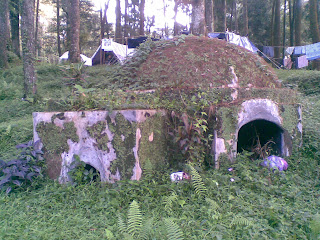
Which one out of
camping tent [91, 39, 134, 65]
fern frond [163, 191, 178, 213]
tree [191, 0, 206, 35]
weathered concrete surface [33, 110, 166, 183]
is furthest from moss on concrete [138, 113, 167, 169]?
camping tent [91, 39, 134, 65]

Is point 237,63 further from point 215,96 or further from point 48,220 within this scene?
point 48,220

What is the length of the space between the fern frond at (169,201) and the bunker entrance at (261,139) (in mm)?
2171

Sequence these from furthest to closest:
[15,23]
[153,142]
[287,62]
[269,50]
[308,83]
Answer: [269,50] → [15,23] → [287,62] → [308,83] → [153,142]

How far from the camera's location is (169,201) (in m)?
3.38

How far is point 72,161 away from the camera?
4.29 meters

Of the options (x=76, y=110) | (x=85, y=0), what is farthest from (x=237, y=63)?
(x=85, y=0)

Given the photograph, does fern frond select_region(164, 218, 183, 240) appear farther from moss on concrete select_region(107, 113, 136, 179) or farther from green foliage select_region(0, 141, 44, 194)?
green foliage select_region(0, 141, 44, 194)

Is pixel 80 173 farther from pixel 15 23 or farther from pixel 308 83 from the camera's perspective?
pixel 15 23

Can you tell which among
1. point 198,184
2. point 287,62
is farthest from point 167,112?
point 287,62

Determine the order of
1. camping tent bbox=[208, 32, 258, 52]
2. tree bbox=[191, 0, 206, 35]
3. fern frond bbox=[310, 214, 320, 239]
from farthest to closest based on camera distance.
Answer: camping tent bbox=[208, 32, 258, 52] → tree bbox=[191, 0, 206, 35] → fern frond bbox=[310, 214, 320, 239]

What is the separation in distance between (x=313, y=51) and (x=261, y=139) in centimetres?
1292

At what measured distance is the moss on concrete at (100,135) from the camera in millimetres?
4090

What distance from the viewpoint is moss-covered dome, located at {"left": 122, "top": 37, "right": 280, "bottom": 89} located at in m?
5.30

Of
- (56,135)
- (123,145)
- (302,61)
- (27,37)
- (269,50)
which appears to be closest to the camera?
(123,145)
